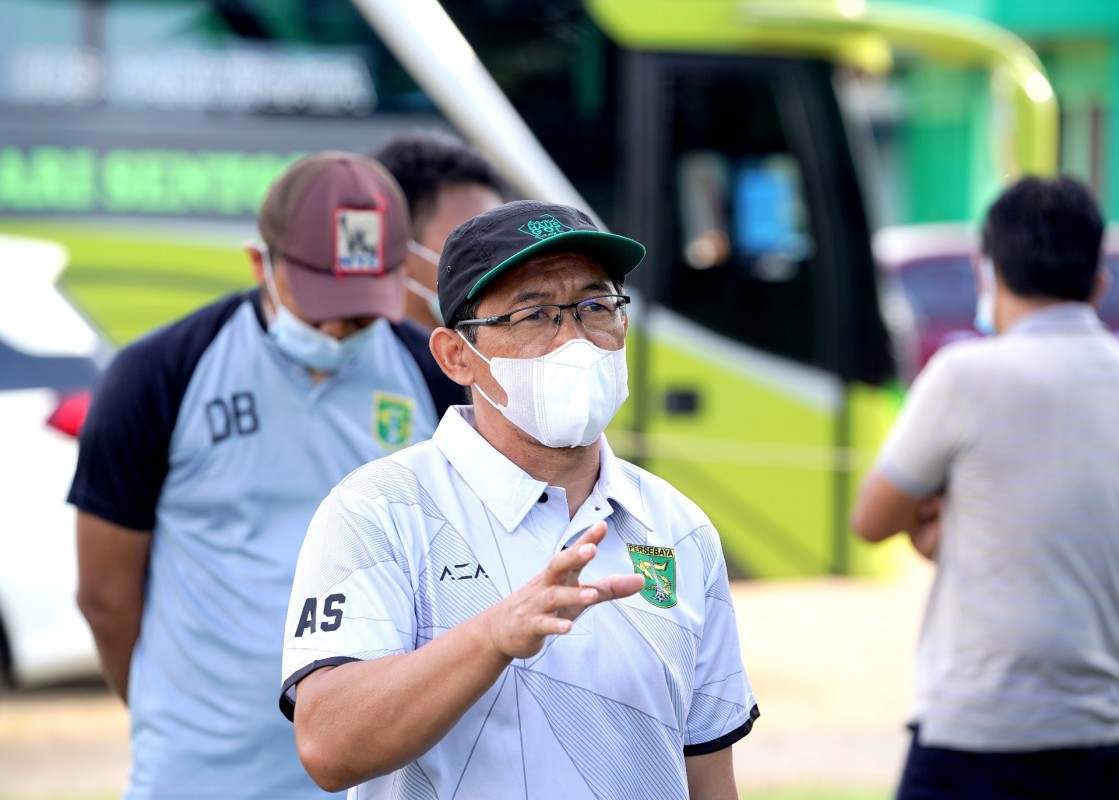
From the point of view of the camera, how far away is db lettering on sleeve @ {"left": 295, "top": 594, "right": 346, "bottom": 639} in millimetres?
2154

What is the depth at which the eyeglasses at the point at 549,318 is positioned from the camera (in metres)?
2.34

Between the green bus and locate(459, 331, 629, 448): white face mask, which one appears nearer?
locate(459, 331, 629, 448): white face mask

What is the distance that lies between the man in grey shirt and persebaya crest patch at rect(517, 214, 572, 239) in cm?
169

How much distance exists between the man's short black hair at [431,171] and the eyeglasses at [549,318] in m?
1.57

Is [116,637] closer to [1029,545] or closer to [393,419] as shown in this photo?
[393,419]

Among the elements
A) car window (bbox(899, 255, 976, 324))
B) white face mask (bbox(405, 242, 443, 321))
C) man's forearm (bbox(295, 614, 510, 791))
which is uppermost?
white face mask (bbox(405, 242, 443, 321))

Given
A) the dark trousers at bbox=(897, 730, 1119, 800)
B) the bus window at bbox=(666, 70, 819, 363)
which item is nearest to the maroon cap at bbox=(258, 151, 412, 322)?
the dark trousers at bbox=(897, 730, 1119, 800)

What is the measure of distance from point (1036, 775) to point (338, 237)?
1.95m

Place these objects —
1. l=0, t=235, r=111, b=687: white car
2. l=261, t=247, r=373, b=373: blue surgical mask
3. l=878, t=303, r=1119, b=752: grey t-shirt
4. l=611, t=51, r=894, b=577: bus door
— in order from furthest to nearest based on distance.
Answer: l=611, t=51, r=894, b=577: bus door → l=0, t=235, r=111, b=687: white car → l=878, t=303, r=1119, b=752: grey t-shirt → l=261, t=247, r=373, b=373: blue surgical mask

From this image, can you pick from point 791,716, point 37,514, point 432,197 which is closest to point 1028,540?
point 432,197

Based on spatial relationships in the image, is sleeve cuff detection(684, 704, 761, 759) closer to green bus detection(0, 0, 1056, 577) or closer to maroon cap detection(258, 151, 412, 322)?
maroon cap detection(258, 151, 412, 322)

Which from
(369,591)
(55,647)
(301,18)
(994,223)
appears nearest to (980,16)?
(301,18)

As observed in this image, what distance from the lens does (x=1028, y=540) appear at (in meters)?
3.66

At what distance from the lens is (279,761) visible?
3168 mm
